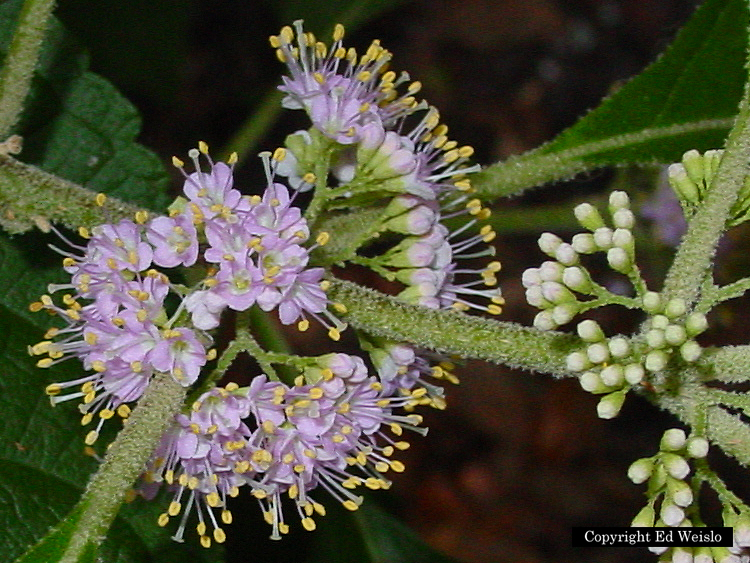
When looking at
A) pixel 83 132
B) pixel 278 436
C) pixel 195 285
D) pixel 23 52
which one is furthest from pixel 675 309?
pixel 83 132

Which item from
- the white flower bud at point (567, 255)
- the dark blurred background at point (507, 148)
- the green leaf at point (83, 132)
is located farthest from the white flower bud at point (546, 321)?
the dark blurred background at point (507, 148)

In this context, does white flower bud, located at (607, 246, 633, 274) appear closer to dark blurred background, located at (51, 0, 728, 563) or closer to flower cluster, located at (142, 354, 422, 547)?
flower cluster, located at (142, 354, 422, 547)

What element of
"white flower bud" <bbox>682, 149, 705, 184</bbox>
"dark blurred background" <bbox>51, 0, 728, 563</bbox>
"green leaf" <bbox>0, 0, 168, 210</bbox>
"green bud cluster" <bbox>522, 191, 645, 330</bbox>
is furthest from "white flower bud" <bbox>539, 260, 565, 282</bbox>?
"dark blurred background" <bbox>51, 0, 728, 563</bbox>

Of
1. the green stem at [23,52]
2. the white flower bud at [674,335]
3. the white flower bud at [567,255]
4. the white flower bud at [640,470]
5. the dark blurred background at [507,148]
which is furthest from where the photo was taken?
the dark blurred background at [507,148]

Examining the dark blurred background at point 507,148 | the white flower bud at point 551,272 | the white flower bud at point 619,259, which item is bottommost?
the white flower bud at point 551,272

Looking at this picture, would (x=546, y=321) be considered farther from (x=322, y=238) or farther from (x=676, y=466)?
(x=322, y=238)

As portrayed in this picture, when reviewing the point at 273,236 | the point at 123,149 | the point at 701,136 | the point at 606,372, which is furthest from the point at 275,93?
the point at 606,372

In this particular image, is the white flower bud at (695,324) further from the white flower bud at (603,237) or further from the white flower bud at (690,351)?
the white flower bud at (603,237)
